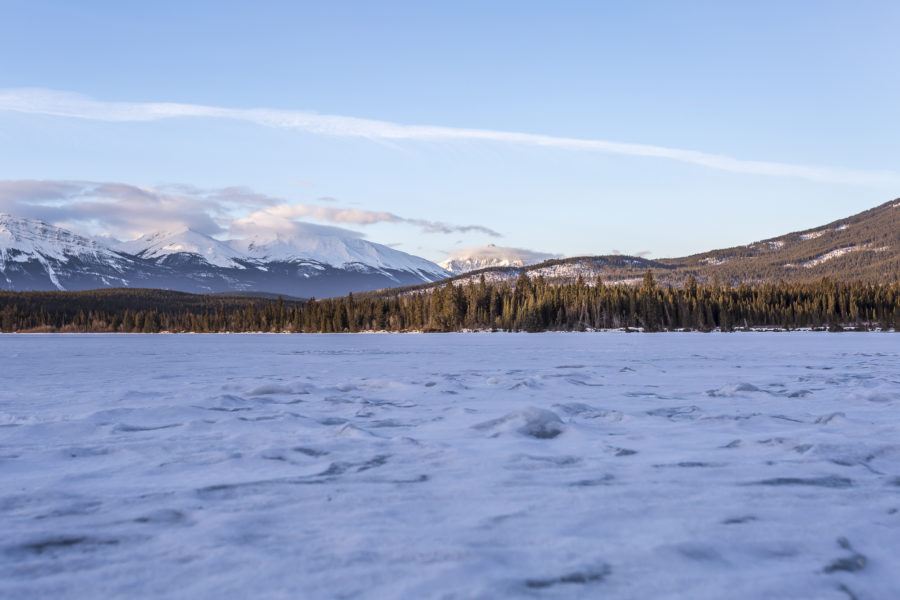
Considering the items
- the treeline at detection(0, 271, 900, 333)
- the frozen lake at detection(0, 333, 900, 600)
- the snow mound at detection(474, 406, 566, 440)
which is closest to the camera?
the frozen lake at detection(0, 333, 900, 600)

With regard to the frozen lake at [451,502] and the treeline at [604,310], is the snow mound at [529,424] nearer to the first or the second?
the frozen lake at [451,502]

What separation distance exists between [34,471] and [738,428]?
10029 millimetres

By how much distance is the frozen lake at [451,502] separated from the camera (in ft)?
13.9

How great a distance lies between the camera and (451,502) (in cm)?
603

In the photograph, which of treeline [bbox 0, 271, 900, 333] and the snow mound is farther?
treeline [bbox 0, 271, 900, 333]

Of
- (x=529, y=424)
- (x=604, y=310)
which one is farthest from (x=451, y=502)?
(x=604, y=310)

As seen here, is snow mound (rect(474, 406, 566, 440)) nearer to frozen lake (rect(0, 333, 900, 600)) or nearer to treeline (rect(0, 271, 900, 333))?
frozen lake (rect(0, 333, 900, 600))

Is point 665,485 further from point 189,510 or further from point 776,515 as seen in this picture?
point 189,510

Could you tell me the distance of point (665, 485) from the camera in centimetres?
657

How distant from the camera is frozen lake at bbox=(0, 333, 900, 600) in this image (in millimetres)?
4230

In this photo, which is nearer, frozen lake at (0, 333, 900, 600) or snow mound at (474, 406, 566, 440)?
frozen lake at (0, 333, 900, 600)

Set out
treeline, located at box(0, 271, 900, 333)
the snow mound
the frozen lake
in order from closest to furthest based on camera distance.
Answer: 1. the frozen lake
2. the snow mound
3. treeline, located at box(0, 271, 900, 333)

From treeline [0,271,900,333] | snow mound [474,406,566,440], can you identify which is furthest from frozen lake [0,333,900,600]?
treeline [0,271,900,333]

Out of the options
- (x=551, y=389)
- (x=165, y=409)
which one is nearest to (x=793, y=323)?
(x=551, y=389)
